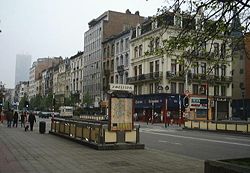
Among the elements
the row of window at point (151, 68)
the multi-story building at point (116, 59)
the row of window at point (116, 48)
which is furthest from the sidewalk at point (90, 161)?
the row of window at point (116, 48)

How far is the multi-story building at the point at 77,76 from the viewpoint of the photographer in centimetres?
10325

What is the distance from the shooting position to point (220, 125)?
37.8 metres

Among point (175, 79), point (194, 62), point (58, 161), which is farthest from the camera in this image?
point (175, 79)

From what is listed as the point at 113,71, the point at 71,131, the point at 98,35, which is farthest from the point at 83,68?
the point at 71,131

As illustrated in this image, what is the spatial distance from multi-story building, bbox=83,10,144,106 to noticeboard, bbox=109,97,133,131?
67.7 m

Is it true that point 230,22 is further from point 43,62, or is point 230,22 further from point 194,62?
point 43,62

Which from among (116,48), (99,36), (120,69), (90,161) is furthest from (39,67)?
(90,161)

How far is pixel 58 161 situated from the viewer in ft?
45.3

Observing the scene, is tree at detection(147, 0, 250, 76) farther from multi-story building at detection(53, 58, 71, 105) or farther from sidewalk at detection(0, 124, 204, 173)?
multi-story building at detection(53, 58, 71, 105)

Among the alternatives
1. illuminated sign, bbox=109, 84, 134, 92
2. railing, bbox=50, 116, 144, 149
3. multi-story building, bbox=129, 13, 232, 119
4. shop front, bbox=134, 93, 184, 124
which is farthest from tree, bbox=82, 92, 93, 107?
illuminated sign, bbox=109, 84, 134, 92

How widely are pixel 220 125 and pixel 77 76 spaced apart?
73.3 m

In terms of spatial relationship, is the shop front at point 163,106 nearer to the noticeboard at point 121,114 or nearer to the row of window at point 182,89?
the row of window at point 182,89

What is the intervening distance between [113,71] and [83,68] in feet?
69.6

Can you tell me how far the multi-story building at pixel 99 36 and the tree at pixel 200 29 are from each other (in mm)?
75158
